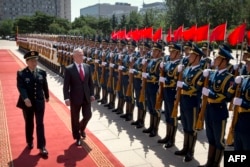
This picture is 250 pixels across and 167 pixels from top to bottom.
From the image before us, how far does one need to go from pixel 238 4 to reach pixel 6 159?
4608 cm

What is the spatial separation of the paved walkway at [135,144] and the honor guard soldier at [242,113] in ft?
4.12

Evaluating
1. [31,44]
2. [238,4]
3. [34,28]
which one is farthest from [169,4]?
[31,44]

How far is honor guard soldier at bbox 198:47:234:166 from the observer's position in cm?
448

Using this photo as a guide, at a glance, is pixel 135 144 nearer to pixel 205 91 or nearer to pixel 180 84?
pixel 180 84

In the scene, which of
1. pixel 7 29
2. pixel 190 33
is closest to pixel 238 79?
pixel 190 33

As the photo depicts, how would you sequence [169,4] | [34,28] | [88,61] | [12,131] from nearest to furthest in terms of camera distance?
[12,131], [88,61], [169,4], [34,28]

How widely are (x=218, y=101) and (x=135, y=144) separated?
2072 millimetres

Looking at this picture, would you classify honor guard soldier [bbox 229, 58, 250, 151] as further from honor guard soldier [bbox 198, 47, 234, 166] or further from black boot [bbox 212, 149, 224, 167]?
black boot [bbox 212, 149, 224, 167]

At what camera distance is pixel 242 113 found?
3.99m

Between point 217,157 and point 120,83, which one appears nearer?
point 217,157

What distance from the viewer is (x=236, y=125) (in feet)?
13.3

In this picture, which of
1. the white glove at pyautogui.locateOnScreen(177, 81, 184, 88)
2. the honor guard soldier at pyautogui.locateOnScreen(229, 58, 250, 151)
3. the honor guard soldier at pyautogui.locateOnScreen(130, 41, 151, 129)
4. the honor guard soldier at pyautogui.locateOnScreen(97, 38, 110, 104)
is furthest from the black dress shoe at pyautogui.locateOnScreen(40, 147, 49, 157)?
the honor guard soldier at pyautogui.locateOnScreen(97, 38, 110, 104)

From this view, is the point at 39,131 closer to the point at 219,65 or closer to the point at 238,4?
the point at 219,65

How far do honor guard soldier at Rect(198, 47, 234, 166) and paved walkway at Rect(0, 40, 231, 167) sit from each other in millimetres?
693
